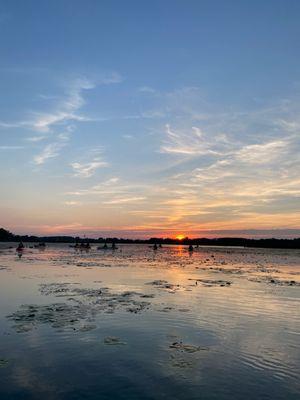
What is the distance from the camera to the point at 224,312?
22.2 meters

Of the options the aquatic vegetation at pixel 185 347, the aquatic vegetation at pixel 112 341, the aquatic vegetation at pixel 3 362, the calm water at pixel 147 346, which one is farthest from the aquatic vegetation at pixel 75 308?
the aquatic vegetation at pixel 185 347

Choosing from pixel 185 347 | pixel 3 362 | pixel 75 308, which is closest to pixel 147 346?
pixel 185 347

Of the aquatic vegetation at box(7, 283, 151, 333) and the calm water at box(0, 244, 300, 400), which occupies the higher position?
the aquatic vegetation at box(7, 283, 151, 333)

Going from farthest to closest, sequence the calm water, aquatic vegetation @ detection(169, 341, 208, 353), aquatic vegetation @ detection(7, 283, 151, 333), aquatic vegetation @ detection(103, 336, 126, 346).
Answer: aquatic vegetation @ detection(7, 283, 151, 333), aquatic vegetation @ detection(103, 336, 126, 346), aquatic vegetation @ detection(169, 341, 208, 353), the calm water

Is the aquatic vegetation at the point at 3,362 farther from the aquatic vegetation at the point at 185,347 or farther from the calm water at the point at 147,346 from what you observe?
the aquatic vegetation at the point at 185,347

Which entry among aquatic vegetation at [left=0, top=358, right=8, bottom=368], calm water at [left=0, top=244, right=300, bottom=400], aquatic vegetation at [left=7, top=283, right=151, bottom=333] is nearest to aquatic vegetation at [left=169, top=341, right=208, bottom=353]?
calm water at [left=0, top=244, right=300, bottom=400]

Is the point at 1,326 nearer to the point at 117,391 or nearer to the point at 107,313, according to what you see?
the point at 107,313

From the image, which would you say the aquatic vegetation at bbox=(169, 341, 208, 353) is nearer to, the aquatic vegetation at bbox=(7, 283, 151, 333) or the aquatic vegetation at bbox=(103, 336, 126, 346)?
the aquatic vegetation at bbox=(103, 336, 126, 346)

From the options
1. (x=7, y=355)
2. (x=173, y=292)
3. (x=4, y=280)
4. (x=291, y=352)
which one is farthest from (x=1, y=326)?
(x=4, y=280)

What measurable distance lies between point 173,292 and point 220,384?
1930 cm

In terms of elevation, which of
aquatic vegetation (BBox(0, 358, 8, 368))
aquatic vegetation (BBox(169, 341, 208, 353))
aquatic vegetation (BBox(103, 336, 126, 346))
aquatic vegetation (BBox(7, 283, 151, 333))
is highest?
aquatic vegetation (BBox(7, 283, 151, 333))

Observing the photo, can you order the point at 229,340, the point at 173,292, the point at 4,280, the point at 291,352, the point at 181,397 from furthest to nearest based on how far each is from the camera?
the point at 4,280
the point at 173,292
the point at 229,340
the point at 291,352
the point at 181,397

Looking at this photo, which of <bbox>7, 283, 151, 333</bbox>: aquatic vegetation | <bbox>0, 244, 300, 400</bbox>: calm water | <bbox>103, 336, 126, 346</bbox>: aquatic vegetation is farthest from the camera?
<bbox>7, 283, 151, 333</bbox>: aquatic vegetation

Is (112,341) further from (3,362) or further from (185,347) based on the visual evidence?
(3,362)
